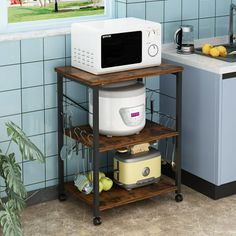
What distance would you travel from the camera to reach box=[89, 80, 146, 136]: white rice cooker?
13.6 feet

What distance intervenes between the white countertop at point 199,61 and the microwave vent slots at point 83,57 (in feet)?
2.21

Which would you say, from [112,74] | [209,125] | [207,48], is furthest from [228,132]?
[112,74]

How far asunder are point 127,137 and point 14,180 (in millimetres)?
760

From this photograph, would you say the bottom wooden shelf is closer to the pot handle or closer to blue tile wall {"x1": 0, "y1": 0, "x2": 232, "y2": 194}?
blue tile wall {"x1": 0, "y1": 0, "x2": 232, "y2": 194}

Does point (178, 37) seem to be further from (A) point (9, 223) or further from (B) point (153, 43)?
(A) point (9, 223)

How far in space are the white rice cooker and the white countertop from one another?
392 mm

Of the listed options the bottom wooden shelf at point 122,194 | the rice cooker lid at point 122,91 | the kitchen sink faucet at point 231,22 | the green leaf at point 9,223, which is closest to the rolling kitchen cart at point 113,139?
the bottom wooden shelf at point 122,194

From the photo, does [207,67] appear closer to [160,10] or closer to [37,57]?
[160,10]

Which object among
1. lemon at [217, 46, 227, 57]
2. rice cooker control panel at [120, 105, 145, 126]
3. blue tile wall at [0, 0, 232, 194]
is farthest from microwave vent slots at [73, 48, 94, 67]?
lemon at [217, 46, 227, 57]

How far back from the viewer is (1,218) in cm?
369

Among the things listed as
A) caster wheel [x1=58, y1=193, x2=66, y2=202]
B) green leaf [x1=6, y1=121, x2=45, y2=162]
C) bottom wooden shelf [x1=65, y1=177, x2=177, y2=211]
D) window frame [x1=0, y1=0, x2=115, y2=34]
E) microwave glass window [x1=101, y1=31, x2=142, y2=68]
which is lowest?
caster wheel [x1=58, y1=193, x2=66, y2=202]

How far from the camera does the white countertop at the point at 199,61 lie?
428 centimetres

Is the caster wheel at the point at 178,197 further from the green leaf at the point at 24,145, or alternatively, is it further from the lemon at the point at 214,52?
the green leaf at the point at 24,145

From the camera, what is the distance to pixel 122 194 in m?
4.37
